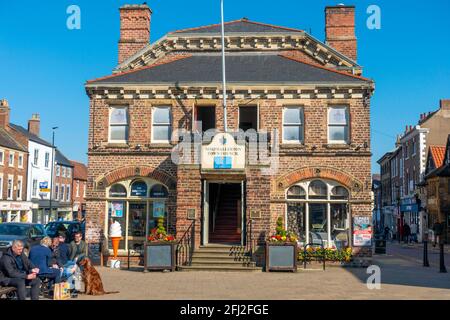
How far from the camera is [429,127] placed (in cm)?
4834

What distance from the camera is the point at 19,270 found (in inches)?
448

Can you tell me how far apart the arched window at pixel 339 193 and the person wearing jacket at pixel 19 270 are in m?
13.3

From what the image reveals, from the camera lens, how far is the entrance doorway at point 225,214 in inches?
890

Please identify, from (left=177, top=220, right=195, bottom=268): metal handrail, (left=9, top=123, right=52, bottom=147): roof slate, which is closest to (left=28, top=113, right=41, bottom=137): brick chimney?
(left=9, top=123, right=52, bottom=147): roof slate

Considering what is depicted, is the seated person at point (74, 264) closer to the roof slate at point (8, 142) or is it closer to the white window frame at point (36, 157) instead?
the roof slate at point (8, 142)

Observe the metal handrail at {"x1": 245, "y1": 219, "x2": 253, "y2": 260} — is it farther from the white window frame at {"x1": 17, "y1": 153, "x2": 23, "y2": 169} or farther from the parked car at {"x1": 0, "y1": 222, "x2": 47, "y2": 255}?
the white window frame at {"x1": 17, "y1": 153, "x2": 23, "y2": 169}

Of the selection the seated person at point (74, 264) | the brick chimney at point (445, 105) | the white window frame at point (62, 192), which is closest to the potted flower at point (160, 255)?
the seated person at point (74, 264)

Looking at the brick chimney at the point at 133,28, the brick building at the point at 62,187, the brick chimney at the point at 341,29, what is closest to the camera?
the brick chimney at the point at 341,29

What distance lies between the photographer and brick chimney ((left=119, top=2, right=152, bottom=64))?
87.3 feet

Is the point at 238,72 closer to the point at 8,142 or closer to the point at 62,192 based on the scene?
the point at 8,142

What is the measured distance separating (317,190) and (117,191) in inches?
337

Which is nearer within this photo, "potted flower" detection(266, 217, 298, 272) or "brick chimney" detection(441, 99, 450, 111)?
"potted flower" detection(266, 217, 298, 272)

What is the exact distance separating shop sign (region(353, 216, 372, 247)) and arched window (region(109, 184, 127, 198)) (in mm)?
9802

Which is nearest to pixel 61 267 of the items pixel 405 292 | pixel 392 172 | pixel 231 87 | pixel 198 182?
pixel 198 182
